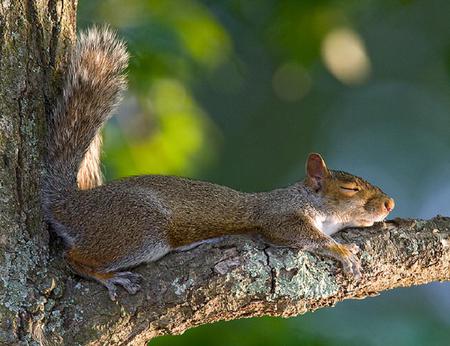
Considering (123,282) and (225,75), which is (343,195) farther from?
(123,282)

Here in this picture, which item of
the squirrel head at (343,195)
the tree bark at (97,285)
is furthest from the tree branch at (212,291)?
the squirrel head at (343,195)

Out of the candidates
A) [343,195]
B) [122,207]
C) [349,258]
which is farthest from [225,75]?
[349,258]

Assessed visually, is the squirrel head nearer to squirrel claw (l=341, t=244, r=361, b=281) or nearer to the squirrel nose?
the squirrel nose

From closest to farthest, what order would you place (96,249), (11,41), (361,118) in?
(11,41), (96,249), (361,118)

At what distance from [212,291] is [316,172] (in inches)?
34.1

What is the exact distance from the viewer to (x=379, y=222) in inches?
91.7

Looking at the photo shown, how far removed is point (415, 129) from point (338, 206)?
4.39 metres

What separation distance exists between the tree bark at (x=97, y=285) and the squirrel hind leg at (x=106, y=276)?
0.02m

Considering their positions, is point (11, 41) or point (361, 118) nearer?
point (11, 41)

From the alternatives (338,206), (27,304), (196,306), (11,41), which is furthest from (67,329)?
(338,206)

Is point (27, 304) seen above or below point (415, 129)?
below

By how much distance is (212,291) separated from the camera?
198cm

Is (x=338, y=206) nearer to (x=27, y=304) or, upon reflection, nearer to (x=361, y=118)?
(x=27, y=304)

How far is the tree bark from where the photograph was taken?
1.94 metres
